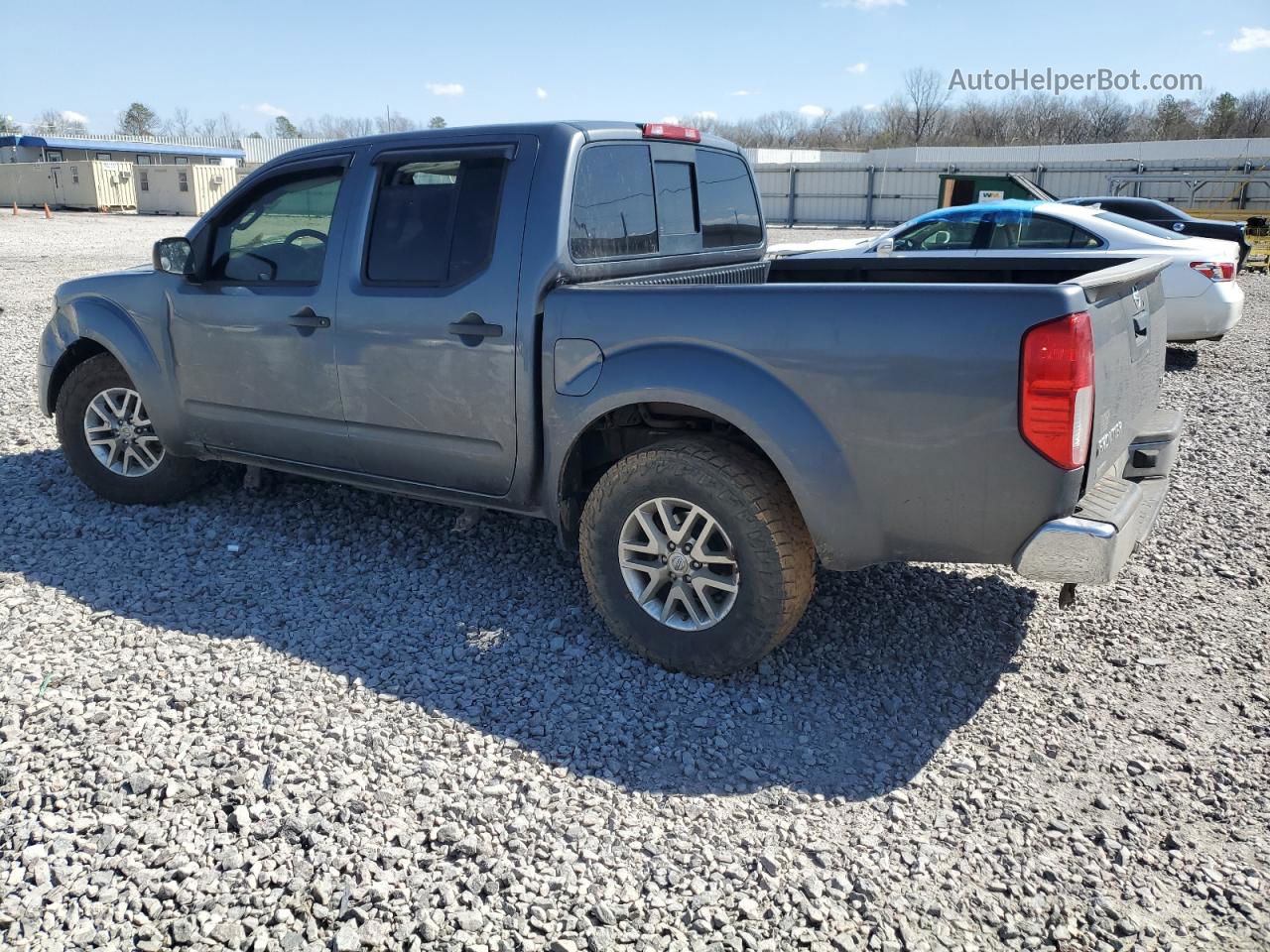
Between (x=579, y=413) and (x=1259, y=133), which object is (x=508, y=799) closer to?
(x=579, y=413)

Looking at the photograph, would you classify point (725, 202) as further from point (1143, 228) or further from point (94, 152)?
point (94, 152)

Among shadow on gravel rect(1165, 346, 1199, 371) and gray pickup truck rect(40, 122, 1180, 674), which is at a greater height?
gray pickup truck rect(40, 122, 1180, 674)

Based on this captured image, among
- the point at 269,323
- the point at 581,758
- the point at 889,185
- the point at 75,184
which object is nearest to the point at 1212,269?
the point at 269,323

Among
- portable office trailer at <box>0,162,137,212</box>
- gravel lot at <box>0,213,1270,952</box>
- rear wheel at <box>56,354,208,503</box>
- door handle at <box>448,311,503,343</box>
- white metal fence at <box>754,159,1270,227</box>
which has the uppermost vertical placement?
portable office trailer at <box>0,162,137,212</box>

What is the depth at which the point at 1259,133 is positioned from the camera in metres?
64.6

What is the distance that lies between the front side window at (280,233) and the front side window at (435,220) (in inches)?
13.1

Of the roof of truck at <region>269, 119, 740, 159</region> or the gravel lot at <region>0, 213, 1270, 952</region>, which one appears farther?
the roof of truck at <region>269, 119, 740, 159</region>

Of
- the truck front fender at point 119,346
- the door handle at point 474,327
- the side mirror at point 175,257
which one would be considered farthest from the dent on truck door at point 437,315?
the truck front fender at point 119,346

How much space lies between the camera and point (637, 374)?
372 centimetres

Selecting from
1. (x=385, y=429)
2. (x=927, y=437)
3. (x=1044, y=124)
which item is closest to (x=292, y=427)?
(x=385, y=429)

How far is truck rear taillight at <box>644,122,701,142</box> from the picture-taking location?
4609 mm

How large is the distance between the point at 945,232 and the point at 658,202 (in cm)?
745

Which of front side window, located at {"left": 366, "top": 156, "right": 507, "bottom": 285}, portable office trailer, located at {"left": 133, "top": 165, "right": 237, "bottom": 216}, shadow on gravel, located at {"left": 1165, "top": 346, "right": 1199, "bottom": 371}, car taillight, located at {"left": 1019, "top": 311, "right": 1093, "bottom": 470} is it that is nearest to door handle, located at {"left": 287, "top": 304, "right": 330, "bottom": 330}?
front side window, located at {"left": 366, "top": 156, "right": 507, "bottom": 285}

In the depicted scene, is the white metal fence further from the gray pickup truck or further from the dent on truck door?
the dent on truck door
